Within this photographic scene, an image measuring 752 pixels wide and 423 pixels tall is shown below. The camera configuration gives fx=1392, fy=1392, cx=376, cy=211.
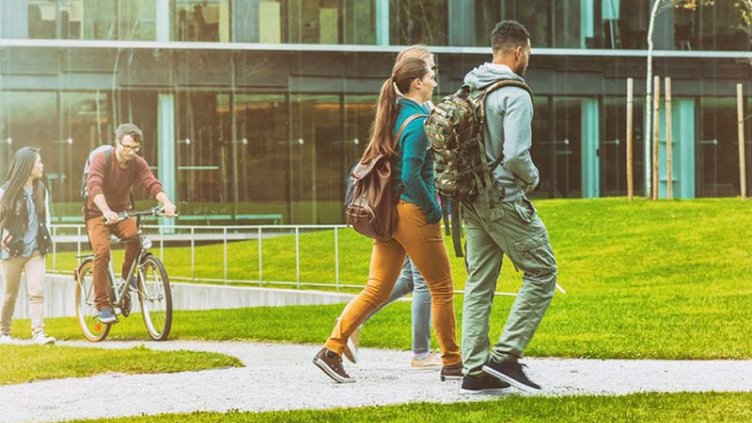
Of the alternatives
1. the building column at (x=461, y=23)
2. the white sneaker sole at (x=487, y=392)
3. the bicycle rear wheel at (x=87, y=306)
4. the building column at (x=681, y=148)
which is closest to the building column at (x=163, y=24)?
the building column at (x=461, y=23)

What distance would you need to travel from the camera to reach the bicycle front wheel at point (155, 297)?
41.9ft

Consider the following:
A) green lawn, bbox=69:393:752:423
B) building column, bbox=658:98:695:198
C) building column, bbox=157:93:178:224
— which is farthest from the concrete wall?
building column, bbox=658:98:695:198

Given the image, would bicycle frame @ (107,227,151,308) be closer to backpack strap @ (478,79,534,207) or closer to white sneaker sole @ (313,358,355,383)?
white sneaker sole @ (313,358,355,383)

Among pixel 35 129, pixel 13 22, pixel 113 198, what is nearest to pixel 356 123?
pixel 35 129

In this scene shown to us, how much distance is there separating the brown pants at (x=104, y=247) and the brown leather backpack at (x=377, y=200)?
5.21 meters

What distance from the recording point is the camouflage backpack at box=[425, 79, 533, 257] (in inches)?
309

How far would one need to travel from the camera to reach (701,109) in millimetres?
38500

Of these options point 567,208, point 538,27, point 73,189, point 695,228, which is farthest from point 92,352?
point 538,27

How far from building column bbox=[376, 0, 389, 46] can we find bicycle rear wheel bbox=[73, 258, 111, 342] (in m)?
22.4

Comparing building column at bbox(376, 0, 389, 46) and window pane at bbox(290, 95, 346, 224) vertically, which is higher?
building column at bbox(376, 0, 389, 46)

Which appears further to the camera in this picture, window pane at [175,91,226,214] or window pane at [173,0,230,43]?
window pane at [173,0,230,43]

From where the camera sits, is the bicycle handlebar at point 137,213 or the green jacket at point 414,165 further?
the bicycle handlebar at point 137,213

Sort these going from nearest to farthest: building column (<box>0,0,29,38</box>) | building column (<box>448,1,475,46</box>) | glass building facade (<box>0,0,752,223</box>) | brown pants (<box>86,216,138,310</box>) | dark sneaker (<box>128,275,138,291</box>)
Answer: brown pants (<box>86,216,138,310</box>) → dark sneaker (<box>128,275,138,291</box>) → building column (<box>0,0,29,38</box>) → glass building facade (<box>0,0,752,223</box>) → building column (<box>448,1,475,46</box>)

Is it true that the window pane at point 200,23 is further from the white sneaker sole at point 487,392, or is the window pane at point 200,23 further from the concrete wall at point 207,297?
the white sneaker sole at point 487,392
